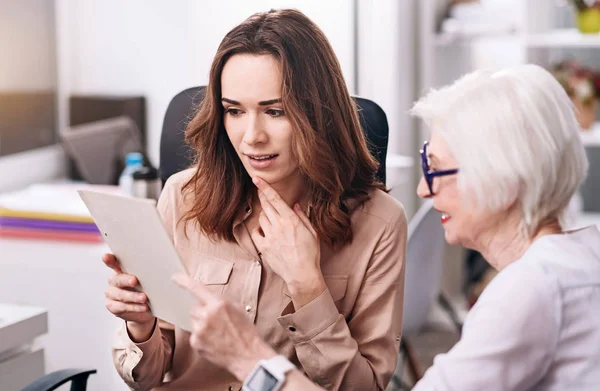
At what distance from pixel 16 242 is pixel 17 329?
29.7 inches

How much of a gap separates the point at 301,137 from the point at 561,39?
97.4 inches

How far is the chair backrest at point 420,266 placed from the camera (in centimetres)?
254

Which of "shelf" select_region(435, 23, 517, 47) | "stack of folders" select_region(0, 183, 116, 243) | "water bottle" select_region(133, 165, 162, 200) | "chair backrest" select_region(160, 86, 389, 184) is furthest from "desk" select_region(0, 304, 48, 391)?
"shelf" select_region(435, 23, 517, 47)

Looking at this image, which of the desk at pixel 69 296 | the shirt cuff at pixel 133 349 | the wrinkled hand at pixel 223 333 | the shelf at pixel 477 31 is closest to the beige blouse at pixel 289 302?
the shirt cuff at pixel 133 349

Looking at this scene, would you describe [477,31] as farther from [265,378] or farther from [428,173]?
[265,378]

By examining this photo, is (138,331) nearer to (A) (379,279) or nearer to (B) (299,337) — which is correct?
(B) (299,337)

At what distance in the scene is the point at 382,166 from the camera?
1.77 m

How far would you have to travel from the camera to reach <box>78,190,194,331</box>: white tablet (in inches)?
50.7

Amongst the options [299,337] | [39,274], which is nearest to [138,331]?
[299,337]

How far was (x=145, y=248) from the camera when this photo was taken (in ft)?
4.45

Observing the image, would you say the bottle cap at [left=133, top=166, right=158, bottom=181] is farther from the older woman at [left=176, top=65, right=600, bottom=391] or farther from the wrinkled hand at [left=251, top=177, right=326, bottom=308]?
the older woman at [left=176, top=65, right=600, bottom=391]

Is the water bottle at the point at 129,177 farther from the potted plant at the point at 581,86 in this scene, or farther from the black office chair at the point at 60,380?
the potted plant at the point at 581,86

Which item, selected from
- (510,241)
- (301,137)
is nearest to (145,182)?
(301,137)

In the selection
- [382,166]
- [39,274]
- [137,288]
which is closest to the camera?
[137,288]
